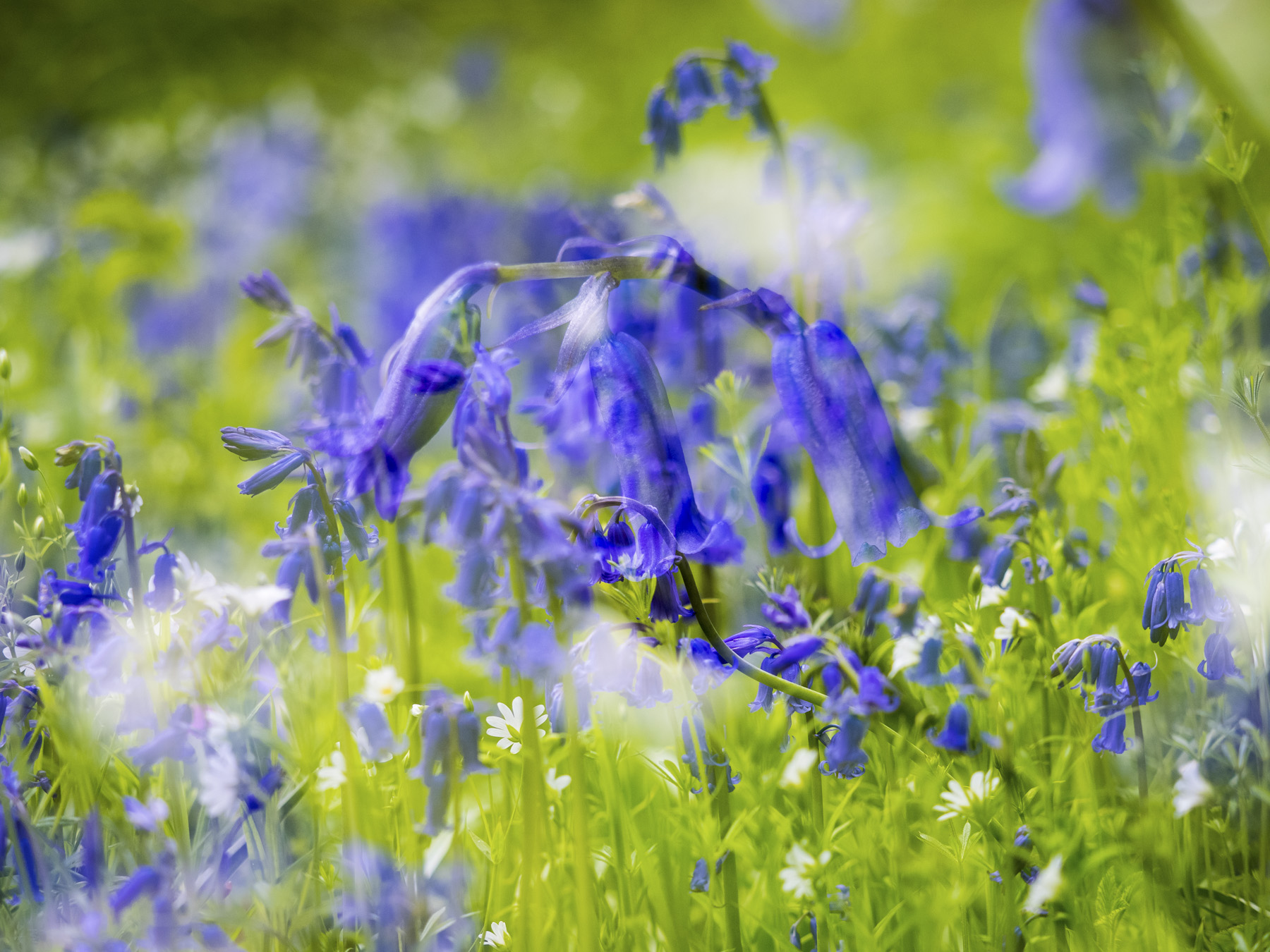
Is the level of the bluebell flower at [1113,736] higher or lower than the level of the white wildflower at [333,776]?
lower

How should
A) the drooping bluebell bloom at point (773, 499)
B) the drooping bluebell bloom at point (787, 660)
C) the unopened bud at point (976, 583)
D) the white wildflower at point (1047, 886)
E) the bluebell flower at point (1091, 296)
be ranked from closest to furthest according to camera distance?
the white wildflower at point (1047, 886) → the drooping bluebell bloom at point (787, 660) → the unopened bud at point (976, 583) → the drooping bluebell bloom at point (773, 499) → the bluebell flower at point (1091, 296)

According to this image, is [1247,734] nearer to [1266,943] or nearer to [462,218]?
[1266,943]

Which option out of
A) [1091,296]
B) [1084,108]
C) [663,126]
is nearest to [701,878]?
[663,126]

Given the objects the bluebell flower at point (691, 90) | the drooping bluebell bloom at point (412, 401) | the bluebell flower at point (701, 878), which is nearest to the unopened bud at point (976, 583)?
the bluebell flower at point (701, 878)

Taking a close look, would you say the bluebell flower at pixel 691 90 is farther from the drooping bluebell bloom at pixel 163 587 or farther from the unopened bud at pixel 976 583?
the drooping bluebell bloom at pixel 163 587

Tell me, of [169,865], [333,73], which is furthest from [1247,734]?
[333,73]

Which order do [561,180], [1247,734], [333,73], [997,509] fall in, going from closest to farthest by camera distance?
[1247,734], [997,509], [561,180], [333,73]
